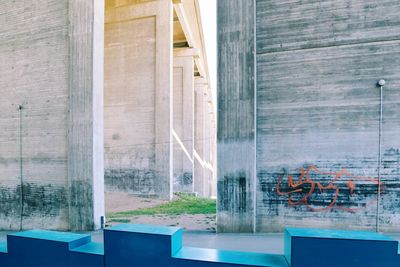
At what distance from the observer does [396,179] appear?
641cm

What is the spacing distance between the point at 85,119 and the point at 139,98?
906 cm

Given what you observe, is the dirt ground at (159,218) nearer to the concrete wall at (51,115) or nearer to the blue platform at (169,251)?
the concrete wall at (51,115)

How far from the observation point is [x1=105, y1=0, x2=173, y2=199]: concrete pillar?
16438 millimetres

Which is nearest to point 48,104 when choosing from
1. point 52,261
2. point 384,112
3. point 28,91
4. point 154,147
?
point 28,91

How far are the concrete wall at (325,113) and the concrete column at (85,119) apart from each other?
4378mm

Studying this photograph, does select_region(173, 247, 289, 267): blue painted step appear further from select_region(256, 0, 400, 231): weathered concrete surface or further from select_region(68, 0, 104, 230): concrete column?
select_region(68, 0, 104, 230): concrete column

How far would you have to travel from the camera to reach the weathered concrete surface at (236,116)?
7039 millimetres

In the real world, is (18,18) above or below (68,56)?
above

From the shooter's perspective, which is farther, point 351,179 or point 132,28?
point 132,28

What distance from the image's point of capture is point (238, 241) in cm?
625

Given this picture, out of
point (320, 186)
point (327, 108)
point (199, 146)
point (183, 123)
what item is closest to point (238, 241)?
point (320, 186)

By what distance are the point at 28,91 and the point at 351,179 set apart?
11.1m

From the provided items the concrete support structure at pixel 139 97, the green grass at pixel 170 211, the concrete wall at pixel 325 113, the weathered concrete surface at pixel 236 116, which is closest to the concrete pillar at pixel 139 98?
the concrete support structure at pixel 139 97

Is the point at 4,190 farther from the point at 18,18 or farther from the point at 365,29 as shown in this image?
the point at 365,29
